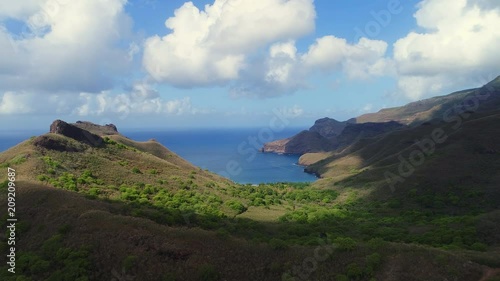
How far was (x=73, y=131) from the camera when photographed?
9438 centimetres

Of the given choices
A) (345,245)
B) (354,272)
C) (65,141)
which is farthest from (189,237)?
(65,141)

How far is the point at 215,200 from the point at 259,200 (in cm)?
1520

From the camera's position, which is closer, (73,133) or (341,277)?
(341,277)

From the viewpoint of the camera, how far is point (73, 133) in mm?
94062

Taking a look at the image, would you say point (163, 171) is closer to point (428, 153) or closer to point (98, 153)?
point (98, 153)

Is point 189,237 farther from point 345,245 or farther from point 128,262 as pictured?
point 345,245

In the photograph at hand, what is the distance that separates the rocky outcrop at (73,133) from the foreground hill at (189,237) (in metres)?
13.8

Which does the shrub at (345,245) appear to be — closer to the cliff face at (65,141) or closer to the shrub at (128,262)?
the shrub at (128,262)

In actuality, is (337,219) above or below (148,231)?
below

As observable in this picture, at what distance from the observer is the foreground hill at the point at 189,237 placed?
3069 centimetres

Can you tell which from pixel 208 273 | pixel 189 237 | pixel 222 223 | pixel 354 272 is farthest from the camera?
pixel 222 223

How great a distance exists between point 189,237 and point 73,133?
2823 inches

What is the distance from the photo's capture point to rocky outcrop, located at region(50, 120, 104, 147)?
92.5m

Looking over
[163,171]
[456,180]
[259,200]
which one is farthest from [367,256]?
[456,180]
